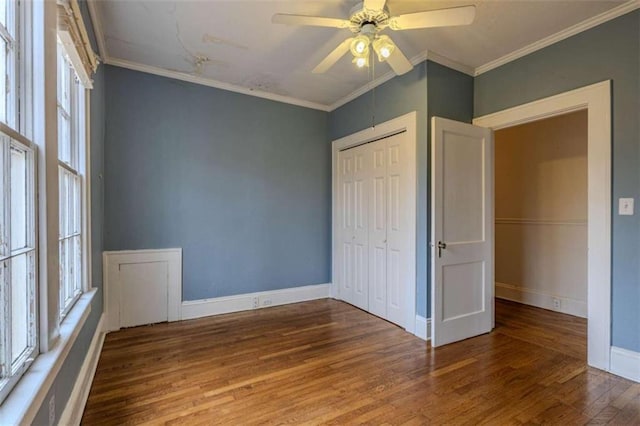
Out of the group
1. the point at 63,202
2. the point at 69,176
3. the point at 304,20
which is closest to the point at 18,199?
the point at 63,202

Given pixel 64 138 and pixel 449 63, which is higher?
pixel 449 63

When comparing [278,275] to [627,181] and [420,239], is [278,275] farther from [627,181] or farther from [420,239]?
[627,181]

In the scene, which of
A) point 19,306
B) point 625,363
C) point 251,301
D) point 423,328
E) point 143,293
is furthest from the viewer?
point 251,301

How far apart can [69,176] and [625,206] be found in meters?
3.72

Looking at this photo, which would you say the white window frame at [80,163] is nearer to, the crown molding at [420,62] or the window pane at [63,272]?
the window pane at [63,272]

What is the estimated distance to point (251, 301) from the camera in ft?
12.4

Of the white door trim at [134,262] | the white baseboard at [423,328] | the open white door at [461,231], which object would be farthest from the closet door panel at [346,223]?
the white door trim at [134,262]

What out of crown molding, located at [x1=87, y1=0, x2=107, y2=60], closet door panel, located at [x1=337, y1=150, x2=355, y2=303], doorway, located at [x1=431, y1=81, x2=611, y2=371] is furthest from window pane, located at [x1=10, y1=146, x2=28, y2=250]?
doorway, located at [x1=431, y1=81, x2=611, y2=371]

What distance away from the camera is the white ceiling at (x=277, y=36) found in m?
2.26

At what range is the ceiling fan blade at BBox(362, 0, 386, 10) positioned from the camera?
1.85m

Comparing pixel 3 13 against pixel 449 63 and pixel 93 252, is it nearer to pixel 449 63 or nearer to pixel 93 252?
pixel 93 252

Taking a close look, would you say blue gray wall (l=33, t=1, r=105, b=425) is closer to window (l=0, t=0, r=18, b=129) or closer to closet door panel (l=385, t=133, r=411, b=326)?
window (l=0, t=0, r=18, b=129)

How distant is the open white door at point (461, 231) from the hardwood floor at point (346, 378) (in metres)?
0.20

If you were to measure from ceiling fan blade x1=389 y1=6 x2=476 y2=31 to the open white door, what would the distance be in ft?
3.33
